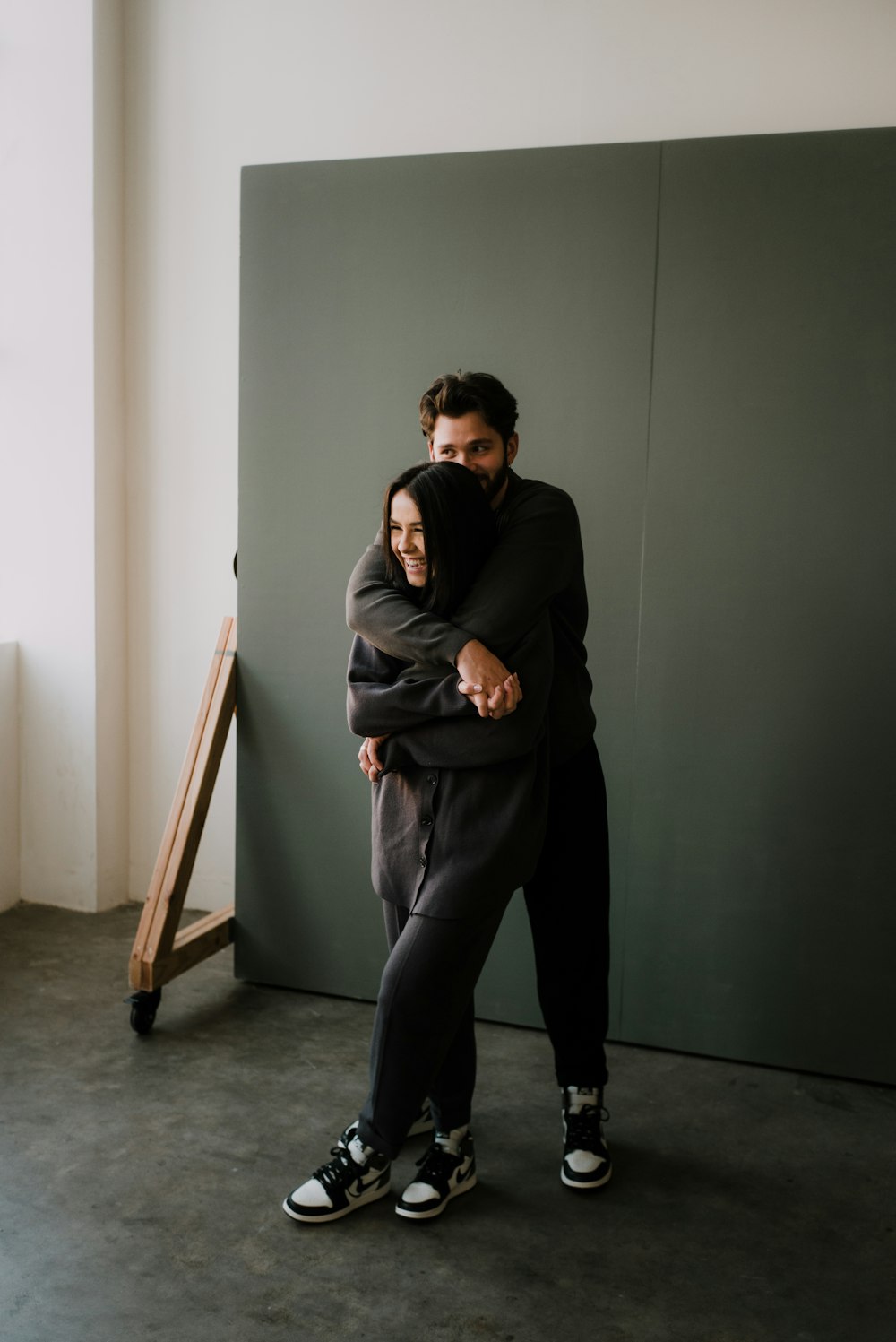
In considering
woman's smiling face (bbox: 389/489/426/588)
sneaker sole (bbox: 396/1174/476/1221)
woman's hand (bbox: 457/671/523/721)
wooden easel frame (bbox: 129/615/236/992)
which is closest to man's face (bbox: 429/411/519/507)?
woman's smiling face (bbox: 389/489/426/588)

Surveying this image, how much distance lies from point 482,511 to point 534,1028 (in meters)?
1.68

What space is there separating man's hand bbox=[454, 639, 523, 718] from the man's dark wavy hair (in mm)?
486

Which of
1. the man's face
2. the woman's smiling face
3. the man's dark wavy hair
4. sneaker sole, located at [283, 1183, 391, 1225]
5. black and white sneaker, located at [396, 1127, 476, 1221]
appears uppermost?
the man's dark wavy hair

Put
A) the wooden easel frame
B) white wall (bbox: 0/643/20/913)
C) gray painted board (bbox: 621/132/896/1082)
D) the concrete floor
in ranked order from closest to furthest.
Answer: the concrete floor
gray painted board (bbox: 621/132/896/1082)
the wooden easel frame
white wall (bbox: 0/643/20/913)

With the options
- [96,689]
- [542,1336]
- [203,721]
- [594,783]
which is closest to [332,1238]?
[542,1336]

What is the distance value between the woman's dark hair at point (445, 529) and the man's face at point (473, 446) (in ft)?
0.29

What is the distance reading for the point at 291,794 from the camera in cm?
334

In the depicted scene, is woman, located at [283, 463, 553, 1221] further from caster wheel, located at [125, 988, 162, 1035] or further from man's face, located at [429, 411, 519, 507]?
caster wheel, located at [125, 988, 162, 1035]

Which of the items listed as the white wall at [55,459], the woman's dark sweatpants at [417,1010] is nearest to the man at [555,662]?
the woman's dark sweatpants at [417,1010]

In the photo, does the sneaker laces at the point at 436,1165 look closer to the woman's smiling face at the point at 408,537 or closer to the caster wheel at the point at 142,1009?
the caster wheel at the point at 142,1009

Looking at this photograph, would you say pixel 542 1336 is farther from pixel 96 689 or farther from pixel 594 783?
pixel 96 689

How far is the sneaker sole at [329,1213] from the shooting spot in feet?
7.32

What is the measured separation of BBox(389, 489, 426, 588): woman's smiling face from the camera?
2084 mm

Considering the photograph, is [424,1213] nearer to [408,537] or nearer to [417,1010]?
[417,1010]
